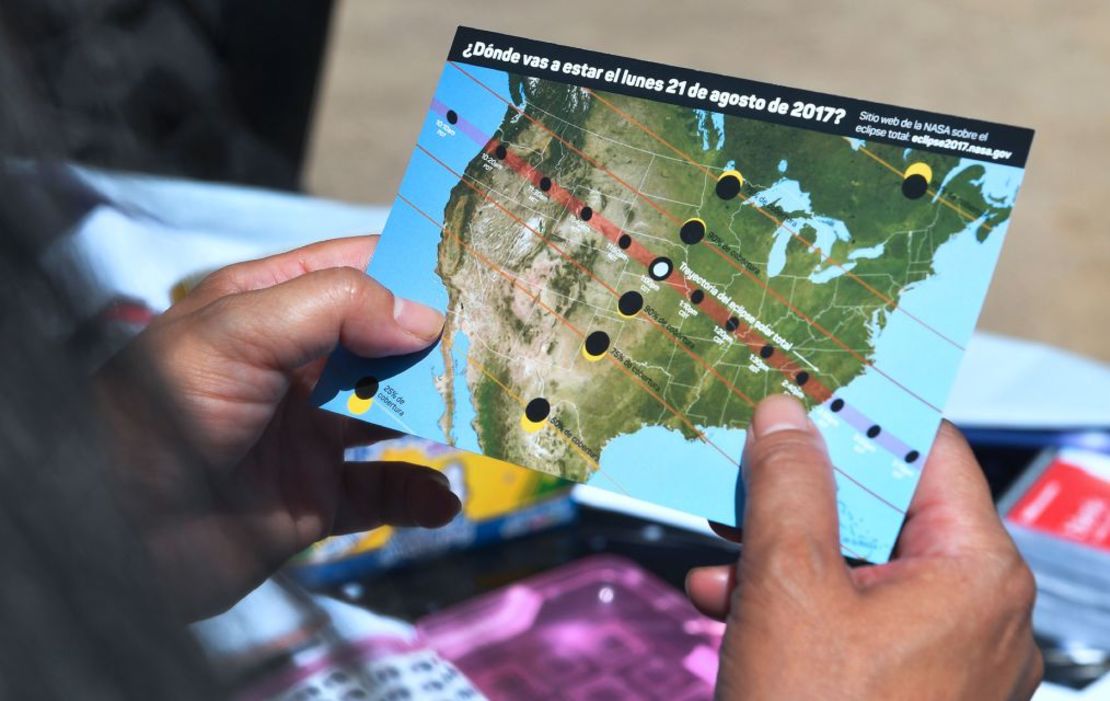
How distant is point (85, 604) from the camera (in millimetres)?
201

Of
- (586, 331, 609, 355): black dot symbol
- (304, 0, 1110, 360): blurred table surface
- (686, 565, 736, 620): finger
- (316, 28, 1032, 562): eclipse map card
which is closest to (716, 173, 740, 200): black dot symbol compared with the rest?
(316, 28, 1032, 562): eclipse map card

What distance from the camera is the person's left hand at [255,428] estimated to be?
0.79 ft

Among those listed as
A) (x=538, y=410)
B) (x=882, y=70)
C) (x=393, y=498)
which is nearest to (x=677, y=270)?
(x=538, y=410)

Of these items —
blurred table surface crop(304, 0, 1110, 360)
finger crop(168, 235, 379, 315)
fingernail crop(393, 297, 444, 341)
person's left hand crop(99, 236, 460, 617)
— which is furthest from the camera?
blurred table surface crop(304, 0, 1110, 360)

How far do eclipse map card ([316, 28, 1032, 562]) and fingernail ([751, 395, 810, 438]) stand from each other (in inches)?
0.5

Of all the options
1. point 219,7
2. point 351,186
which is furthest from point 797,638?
point 351,186

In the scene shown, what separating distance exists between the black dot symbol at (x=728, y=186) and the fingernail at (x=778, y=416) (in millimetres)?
121

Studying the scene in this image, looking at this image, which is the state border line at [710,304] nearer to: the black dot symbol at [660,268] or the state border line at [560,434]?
the black dot symbol at [660,268]

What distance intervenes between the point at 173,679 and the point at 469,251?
1.53 feet

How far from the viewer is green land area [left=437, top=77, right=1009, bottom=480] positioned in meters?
0.62

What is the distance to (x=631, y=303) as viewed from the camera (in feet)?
2.12

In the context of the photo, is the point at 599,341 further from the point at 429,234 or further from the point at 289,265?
the point at 289,265

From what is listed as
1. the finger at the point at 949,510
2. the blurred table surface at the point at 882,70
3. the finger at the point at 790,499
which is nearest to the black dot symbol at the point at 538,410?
the finger at the point at 790,499

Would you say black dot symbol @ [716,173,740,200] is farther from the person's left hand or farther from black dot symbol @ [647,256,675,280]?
the person's left hand
